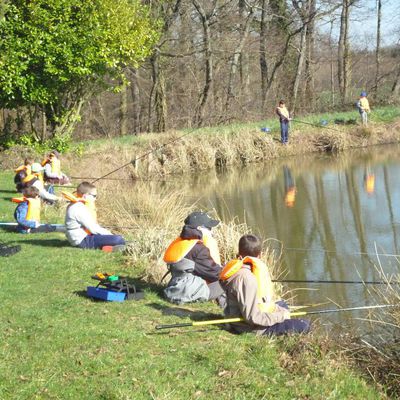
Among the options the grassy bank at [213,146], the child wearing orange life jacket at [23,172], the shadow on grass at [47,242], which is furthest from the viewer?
the grassy bank at [213,146]

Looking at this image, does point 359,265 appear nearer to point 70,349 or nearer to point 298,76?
point 70,349

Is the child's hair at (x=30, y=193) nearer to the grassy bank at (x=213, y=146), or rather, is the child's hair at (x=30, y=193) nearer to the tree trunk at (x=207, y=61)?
the grassy bank at (x=213, y=146)

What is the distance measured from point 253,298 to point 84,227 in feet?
14.7

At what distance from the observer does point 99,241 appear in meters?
9.73

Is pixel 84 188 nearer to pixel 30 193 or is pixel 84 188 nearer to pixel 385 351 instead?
pixel 30 193

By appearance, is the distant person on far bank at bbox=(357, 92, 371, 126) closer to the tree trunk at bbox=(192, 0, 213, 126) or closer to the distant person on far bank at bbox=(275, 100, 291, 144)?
the distant person on far bank at bbox=(275, 100, 291, 144)

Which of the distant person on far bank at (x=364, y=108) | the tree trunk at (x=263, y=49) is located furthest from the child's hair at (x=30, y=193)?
the tree trunk at (x=263, y=49)

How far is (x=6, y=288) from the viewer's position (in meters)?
7.57

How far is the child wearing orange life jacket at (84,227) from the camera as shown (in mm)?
9641

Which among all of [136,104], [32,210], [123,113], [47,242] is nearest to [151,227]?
[47,242]

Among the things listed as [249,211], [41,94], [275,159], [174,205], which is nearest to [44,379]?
[174,205]

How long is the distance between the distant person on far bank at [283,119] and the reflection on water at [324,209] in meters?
0.93

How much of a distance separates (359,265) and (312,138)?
52.7ft

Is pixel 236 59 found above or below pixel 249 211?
above
